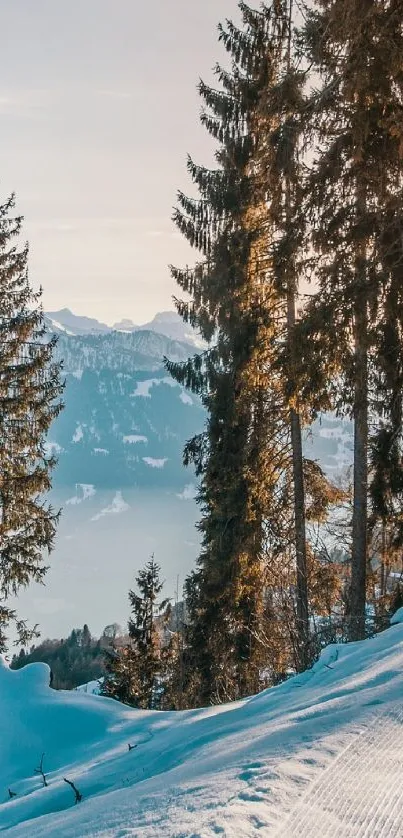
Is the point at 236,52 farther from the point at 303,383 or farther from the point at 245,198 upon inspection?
the point at 303,383

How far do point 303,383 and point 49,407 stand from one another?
273 inches

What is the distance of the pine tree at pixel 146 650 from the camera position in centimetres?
1955

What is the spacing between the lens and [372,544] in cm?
1158

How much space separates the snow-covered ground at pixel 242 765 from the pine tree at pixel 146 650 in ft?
50.9

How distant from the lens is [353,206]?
7066 mm

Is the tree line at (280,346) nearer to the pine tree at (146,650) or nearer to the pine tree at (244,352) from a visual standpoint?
the pine tree at (244,352)

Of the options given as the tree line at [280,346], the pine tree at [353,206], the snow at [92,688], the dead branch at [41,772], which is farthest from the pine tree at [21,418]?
the dead branch at [41,772]

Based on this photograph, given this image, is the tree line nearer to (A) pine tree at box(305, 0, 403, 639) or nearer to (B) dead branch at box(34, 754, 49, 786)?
(A) pine tree at box(305, 0, 403, 639)

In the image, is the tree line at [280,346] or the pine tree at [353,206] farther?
the tree line at [280,346]

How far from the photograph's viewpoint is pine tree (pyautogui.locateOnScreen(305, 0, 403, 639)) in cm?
618

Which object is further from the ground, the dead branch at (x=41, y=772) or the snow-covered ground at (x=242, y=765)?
the snow-covered ground at (x=242, y=765)

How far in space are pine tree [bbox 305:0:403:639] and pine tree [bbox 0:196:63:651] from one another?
683 cm

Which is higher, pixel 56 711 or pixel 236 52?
pixel 236 52

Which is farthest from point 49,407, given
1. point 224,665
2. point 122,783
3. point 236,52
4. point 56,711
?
point 122,783
